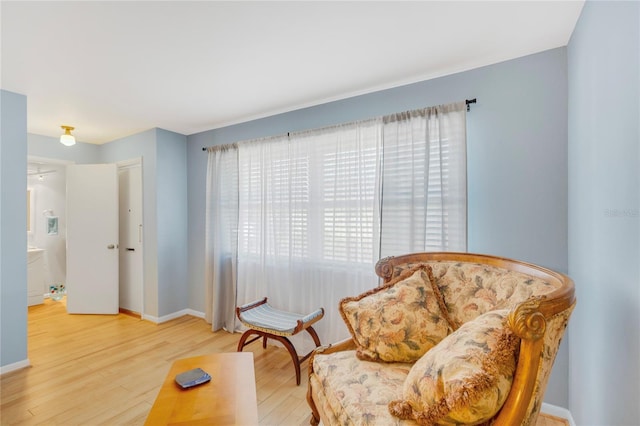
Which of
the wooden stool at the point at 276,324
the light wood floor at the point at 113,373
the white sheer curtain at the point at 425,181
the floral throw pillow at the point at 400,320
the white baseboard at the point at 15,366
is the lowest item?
the light wood floor at the point at 113,373

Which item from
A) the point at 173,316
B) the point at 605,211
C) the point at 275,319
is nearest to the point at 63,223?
the point at 173,316

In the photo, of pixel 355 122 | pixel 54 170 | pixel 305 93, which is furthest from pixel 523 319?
pixel 54 170

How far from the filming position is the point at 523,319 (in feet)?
2.90

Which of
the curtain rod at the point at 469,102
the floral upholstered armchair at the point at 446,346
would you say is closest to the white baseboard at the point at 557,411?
the floral upholstered armchair at the point at 446,346

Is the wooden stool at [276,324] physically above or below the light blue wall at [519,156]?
below

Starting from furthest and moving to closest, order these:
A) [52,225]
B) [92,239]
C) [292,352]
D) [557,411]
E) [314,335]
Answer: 1. [52,225]
2. [92,239]
3. [314,335]
4. [292,352]
5. [557,411]

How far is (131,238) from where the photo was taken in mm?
4055

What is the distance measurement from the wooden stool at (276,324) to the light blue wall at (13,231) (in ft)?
6.19

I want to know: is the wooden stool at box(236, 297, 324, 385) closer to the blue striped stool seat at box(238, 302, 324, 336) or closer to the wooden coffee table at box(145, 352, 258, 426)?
the blue striped stool seat at box(238, 302, 324, 336)

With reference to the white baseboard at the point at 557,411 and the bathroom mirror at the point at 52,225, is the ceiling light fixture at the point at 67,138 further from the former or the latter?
the white baseboard at the point at 557,411

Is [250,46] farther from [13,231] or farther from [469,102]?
[13,231]

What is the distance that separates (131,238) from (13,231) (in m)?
1.57

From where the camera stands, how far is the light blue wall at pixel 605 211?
1.04m

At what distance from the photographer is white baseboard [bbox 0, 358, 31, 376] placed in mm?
2428
